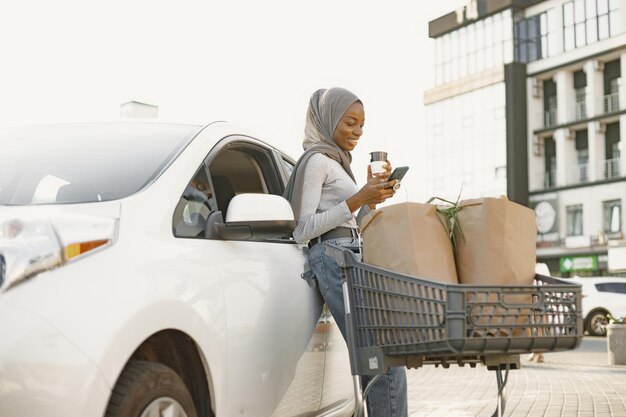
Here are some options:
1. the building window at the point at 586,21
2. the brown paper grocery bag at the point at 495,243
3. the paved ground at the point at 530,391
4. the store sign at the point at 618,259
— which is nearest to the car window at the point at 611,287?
the store sign at the point at 618,259

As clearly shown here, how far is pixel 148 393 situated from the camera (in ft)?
9.53

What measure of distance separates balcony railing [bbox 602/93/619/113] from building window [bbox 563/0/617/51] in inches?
124

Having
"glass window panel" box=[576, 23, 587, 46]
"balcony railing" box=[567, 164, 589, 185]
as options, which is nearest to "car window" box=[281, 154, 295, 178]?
"balcony railing" box=[567, 164, 589, 185]

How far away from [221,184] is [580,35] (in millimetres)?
50677

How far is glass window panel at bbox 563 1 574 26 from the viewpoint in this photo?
5241cm

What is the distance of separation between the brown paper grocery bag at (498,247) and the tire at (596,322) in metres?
25.2

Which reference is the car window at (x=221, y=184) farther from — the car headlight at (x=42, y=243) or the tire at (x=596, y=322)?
the tire at (x=596, y=322)

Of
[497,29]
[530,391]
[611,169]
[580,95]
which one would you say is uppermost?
[497,29]

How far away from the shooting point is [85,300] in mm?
2697

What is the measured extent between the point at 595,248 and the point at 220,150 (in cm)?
4864

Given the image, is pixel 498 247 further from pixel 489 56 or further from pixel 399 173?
pixel 489 56

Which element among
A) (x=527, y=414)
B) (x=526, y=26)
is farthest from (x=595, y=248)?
(x=527, y=414)

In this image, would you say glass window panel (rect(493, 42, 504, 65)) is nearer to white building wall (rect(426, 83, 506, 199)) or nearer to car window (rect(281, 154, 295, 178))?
white building wall (rect(426, 83, 506, 199))

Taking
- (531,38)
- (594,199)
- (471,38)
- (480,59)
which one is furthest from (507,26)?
(594,199)
